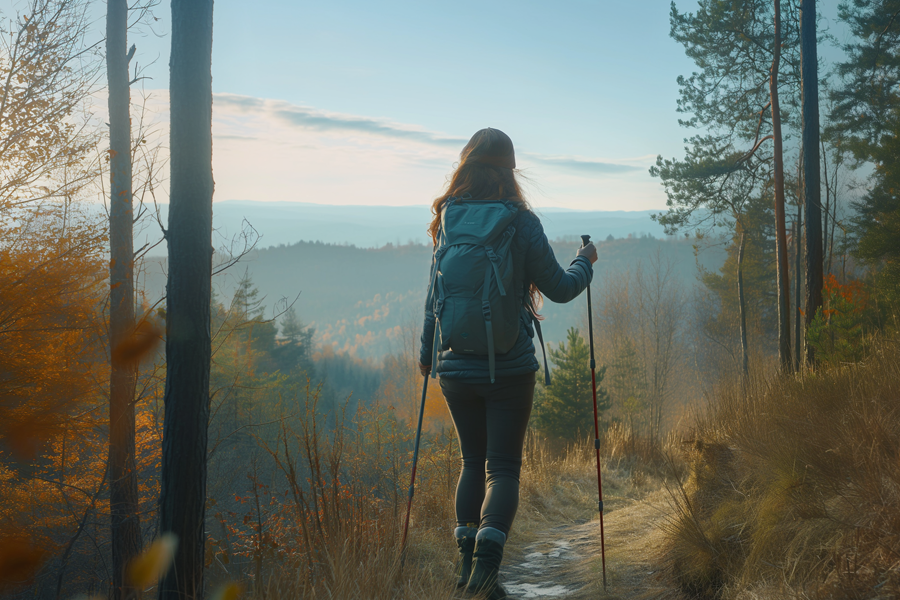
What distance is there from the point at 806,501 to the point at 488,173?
1.84m

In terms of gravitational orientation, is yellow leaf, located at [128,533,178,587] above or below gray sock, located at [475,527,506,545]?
below

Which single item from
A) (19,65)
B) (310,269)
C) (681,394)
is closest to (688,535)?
(19,65)

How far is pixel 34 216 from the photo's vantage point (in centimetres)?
754

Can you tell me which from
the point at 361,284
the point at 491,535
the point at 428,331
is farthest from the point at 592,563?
the point at 361,284

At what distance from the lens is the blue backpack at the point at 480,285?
213 cm

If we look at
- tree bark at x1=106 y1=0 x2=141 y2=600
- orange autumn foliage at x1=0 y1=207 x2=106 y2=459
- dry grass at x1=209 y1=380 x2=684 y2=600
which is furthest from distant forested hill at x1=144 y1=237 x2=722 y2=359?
dry grass at x1=209 y1=380 x2=684 y2=600

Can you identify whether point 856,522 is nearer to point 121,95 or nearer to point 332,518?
point 332,518

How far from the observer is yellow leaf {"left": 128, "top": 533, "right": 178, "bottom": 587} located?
7.28ft

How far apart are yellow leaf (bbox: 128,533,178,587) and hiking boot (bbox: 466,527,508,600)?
48.3 inches

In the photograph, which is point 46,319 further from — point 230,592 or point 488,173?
point 488,173

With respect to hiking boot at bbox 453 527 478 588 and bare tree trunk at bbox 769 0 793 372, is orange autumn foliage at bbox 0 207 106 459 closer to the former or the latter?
hiking boot at bbox 453 527 478 588

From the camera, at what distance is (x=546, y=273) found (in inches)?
88.8

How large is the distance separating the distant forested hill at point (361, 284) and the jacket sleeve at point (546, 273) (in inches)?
3307

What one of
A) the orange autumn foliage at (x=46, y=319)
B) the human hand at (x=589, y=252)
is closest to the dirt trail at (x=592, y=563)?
the human hand at (x=589, y=252)
